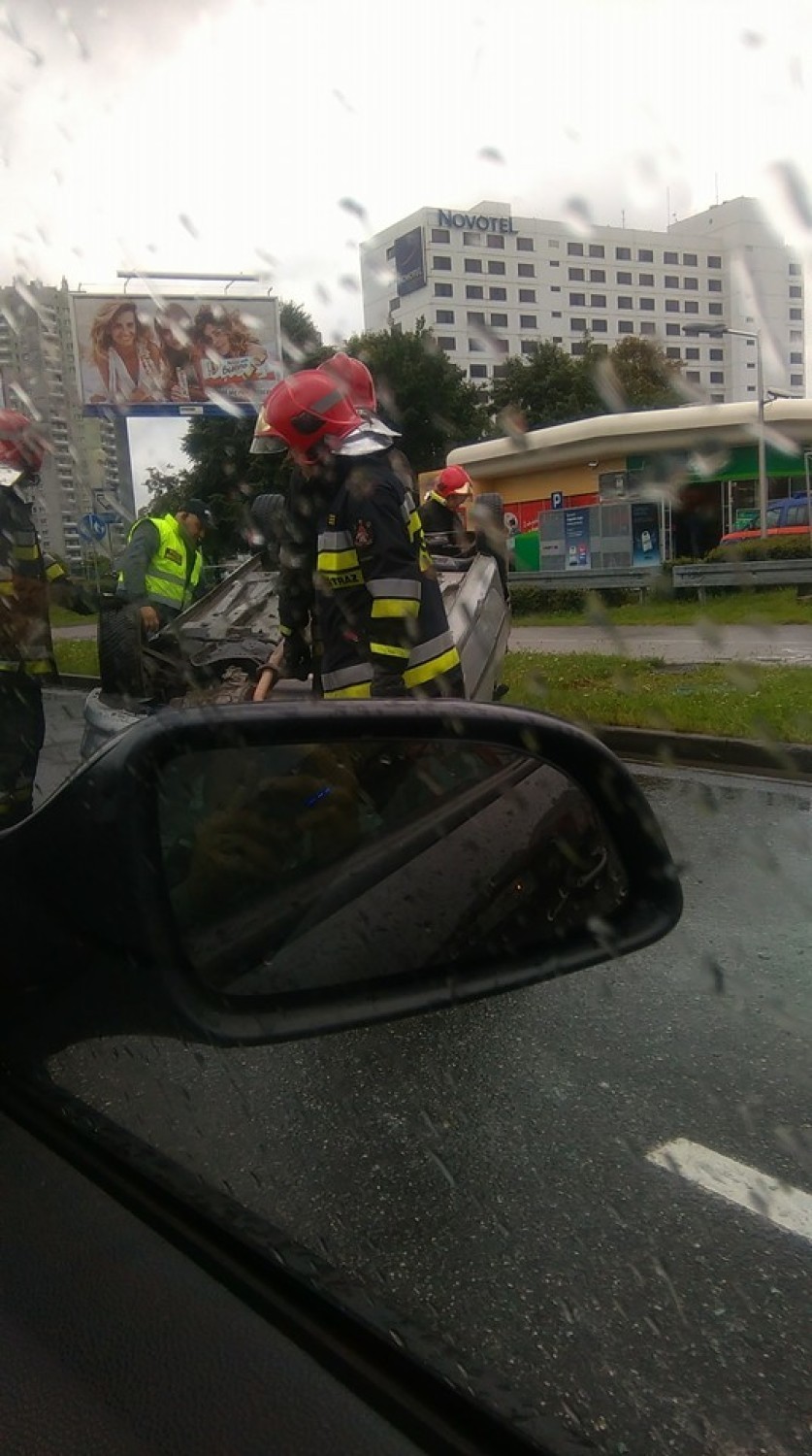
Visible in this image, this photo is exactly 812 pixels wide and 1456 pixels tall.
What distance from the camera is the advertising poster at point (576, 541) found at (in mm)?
16109

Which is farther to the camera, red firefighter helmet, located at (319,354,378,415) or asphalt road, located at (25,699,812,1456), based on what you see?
red firefighter helmet, located at (319,354,378,415)

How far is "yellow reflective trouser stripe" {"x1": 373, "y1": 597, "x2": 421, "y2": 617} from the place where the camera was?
11.4 feet

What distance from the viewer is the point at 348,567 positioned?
360 centimetres

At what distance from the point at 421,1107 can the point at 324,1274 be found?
0.86 meters

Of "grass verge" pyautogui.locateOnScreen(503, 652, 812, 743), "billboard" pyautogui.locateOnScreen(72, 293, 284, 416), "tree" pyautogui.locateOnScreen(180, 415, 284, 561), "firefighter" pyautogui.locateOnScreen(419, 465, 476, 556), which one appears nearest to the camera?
"tree" pyautogui.locateOnScreen(180, 415, 284, 561)

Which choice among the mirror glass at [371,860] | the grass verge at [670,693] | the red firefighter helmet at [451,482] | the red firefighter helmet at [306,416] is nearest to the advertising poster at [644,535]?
the grass verge at [670,693]

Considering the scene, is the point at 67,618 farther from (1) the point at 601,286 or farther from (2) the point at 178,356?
(1) the point at 601,286

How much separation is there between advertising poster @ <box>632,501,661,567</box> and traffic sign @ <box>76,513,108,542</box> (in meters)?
11.7

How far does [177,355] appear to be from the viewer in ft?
22.2

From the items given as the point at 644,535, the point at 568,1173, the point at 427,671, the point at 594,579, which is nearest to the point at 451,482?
the point at 427,671

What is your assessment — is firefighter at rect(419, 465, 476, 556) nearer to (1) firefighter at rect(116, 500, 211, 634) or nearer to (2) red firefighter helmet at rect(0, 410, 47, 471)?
(1) firefighter at rect(116, 500, 211, 634)

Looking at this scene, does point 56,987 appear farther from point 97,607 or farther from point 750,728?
point 750,728

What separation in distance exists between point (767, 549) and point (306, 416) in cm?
1470

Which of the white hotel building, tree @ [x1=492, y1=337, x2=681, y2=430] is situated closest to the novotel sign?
the white hotel building
